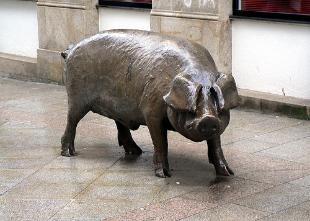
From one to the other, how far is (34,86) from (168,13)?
10.0ft

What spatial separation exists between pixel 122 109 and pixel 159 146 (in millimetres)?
601

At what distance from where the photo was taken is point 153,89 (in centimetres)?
767

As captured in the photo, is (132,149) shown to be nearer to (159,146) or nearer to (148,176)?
(148,176)

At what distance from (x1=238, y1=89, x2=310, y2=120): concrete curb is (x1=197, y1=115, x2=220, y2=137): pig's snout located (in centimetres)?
354

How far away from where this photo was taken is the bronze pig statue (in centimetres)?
725

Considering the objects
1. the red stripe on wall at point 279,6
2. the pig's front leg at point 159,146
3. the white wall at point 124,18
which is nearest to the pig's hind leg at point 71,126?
the pig's front leg at point 159,146

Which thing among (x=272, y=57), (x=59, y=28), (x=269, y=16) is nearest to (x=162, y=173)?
(x=272, y=57)

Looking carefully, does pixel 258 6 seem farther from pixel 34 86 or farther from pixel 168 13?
pixel 34 86

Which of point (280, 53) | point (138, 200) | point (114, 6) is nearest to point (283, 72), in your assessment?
point (280, 53)

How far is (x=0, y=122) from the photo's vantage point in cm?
1097

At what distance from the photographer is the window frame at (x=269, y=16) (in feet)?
35.1

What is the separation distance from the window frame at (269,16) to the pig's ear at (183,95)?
3.78m

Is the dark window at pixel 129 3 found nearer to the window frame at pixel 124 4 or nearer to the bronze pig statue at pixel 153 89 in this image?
the window frame at pixel 124 4

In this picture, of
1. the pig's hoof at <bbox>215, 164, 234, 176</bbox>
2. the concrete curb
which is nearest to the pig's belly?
the pig's hoof at <bbox>215, 164, 234, 176</bbox>
